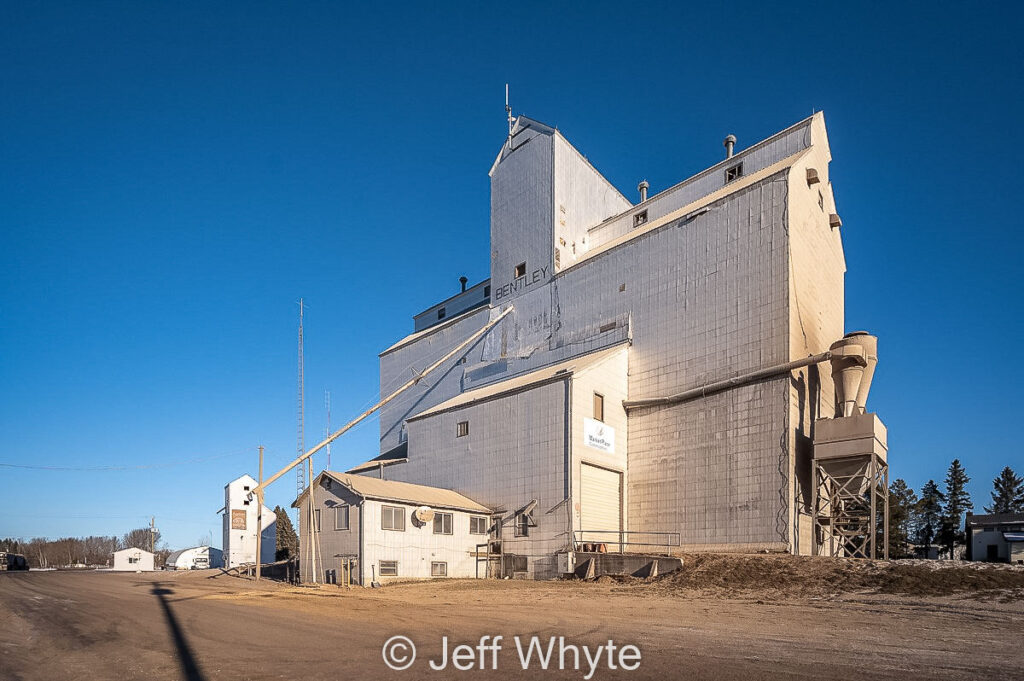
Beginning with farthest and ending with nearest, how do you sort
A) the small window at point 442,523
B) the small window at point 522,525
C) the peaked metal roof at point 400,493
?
the small window at point 522,525
the small window at point 442,523
the peaked metal roof at point 400,493

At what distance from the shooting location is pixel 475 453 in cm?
3644

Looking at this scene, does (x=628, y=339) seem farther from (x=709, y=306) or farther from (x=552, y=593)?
(x=552, y=593)

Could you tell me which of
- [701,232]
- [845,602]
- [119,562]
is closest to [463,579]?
[845,602]

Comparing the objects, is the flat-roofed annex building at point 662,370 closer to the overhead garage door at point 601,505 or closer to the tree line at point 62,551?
the overhead garage door at point 601,505

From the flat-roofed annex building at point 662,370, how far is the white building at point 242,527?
22867mm

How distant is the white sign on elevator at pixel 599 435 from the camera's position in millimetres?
32438

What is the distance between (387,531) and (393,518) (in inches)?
26.2

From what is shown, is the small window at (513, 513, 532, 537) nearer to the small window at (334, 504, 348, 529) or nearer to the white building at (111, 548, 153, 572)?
the small window at (334, 504, 348, 529)

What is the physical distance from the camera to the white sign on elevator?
106ft

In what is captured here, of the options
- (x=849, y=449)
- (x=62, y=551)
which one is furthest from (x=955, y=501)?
(x=62, y=551)

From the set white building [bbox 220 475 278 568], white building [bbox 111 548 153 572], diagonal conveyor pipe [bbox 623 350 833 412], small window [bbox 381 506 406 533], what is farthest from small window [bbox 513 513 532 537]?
white building [bbox 111 548 153 572]

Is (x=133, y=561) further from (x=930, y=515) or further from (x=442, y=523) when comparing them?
(x=930, y=515)

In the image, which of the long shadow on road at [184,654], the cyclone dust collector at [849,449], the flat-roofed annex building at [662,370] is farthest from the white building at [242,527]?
the cyclone dust collector at [849,449]

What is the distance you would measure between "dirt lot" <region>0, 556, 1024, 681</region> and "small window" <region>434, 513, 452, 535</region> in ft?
21.6
